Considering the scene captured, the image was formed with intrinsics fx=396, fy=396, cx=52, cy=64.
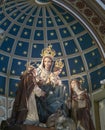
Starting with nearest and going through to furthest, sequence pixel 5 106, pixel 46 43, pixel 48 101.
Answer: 1. pixel 48 101
2. pixel 5 106
3. pixel 46 43

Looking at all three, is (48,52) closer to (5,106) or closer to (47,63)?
(47,63)

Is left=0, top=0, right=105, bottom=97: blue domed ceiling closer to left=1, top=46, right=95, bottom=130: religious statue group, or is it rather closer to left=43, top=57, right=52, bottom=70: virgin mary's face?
left=1, top=46, right=95, bottom=130: religious statue group

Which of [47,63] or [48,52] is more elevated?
[48,52]

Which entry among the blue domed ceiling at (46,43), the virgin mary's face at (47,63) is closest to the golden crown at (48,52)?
the virgin mary's face at (47,63)

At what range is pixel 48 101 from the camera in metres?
12.1

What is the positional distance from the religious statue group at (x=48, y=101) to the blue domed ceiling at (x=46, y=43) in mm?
800

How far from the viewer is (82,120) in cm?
1202

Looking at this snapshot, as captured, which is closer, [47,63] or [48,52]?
[47,63]

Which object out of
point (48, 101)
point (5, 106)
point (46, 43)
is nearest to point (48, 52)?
point (46, 43)

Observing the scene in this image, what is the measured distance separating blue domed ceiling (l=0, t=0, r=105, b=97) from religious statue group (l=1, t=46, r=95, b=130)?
2.62 feet

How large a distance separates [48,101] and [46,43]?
8.88 ft

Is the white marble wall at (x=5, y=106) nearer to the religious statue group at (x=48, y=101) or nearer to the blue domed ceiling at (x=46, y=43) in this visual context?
the blue domed ceiling at (x=46, y=43)

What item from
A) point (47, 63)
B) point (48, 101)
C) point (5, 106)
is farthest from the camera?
point (5, 106)

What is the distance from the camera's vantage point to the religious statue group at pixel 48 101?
1120 centimetres
